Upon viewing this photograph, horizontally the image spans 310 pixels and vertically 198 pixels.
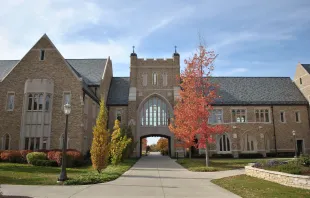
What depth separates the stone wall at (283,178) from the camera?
11492 mm

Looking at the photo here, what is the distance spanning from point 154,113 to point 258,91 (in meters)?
16.2

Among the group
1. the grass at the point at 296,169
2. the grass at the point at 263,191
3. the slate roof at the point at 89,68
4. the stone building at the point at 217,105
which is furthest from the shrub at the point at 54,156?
the grass at the point at 296,169

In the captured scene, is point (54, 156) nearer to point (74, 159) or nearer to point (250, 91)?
point (74, 159)

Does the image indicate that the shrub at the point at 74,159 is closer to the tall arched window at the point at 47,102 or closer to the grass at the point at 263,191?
the tall arched window at the point at 47,102

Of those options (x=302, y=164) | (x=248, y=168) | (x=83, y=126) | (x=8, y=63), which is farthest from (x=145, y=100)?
(x=302, y=164)

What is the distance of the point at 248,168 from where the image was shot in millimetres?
16938

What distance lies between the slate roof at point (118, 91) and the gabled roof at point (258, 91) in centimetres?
1332

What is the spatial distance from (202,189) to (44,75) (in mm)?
21514

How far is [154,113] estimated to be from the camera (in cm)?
3709

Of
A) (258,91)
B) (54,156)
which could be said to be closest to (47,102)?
(54,156)

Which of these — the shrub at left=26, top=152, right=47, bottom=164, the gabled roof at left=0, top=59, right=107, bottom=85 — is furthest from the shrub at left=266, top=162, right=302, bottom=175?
the gabled roof at left=0, top=59, right=107, bottom=85

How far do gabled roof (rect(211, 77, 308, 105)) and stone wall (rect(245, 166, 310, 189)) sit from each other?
22364mm

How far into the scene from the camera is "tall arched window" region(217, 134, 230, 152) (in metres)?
36.8

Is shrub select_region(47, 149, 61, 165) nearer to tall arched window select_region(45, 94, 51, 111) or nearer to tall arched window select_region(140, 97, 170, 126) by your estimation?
tall arched window select_region(45, 94, 51, 111)
